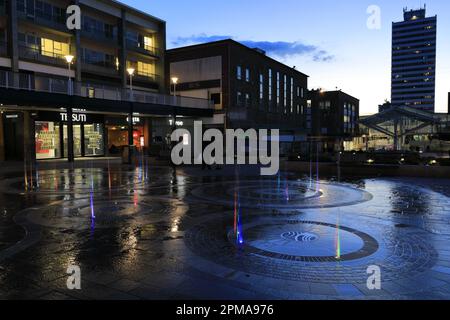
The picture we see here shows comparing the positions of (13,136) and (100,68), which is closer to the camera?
(13,136)

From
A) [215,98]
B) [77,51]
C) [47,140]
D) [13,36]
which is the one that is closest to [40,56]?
[13,36]

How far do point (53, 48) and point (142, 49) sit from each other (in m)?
11.7

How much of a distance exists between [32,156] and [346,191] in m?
27.8

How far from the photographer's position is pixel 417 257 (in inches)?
242

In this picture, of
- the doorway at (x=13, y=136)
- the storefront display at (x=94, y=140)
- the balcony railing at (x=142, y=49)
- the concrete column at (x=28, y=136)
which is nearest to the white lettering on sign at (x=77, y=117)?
the concrete column at (x=28, y=136)

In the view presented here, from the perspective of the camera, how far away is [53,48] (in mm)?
36000

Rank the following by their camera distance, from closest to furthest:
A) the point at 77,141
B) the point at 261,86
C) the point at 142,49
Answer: the point at 77,141 → the point at 142,49 → the point at 261,86

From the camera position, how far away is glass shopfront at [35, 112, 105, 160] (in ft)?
109

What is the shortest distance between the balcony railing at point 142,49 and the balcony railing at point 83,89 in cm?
907

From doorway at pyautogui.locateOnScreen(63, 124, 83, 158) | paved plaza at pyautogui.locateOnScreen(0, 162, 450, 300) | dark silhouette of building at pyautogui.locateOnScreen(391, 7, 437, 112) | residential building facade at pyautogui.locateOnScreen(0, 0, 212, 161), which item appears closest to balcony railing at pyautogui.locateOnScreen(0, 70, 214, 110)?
residential building facade at pyautogui.locateOnScreen(0, 0, 212, 161)

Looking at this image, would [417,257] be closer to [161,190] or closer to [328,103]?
[161,190]

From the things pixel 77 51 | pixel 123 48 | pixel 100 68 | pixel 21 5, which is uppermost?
pixel 21 5

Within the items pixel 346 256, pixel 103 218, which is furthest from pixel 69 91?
pixel 346 256

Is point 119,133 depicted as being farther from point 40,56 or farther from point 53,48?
point 40,56
